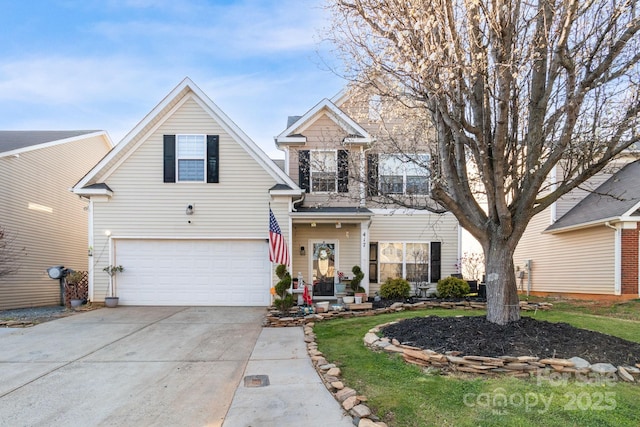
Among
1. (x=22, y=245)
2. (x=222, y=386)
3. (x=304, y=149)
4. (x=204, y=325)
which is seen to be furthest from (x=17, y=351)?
(x=304, y=149)

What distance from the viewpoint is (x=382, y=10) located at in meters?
5.48

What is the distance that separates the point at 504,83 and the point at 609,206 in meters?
9.93

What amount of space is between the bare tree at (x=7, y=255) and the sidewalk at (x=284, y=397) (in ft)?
35.5

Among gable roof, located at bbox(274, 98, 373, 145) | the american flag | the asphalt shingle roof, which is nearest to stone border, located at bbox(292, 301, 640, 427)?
the american flag

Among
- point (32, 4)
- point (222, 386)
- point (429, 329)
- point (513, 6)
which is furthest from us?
point (32, 4)

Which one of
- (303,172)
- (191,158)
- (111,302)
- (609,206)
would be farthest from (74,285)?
(609,206)

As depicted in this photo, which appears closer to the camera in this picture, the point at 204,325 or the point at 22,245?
the point at 204,325

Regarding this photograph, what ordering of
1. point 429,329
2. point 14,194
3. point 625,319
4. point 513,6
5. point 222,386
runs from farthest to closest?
point 14,194
point 625,319
point 429,329
point 513,6
point 222,386

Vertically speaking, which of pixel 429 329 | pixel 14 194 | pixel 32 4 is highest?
pixel 32 4

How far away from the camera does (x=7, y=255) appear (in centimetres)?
1266

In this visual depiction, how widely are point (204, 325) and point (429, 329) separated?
522 cm

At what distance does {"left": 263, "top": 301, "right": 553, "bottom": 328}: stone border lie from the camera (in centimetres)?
906

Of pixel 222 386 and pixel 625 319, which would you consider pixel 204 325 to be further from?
pixel 625 319

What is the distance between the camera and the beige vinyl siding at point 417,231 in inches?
541
